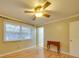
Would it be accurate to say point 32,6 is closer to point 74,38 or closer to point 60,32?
point 74,38

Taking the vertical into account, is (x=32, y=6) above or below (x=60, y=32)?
above

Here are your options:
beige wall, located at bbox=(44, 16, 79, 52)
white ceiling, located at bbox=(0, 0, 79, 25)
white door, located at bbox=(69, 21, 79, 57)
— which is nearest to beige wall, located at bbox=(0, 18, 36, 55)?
white ceiling, located at bbox=(0, 0, 79, 25)

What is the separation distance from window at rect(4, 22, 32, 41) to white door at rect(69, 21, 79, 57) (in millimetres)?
3369

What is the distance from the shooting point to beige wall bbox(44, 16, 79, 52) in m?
5.07

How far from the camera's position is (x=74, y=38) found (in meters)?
4.52

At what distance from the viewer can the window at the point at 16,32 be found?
4.96 meters

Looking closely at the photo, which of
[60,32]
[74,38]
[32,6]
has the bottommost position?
[74,38]

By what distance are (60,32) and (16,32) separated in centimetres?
296

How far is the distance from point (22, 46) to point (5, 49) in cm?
154

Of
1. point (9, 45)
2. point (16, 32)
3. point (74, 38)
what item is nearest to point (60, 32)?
point (74, 38)

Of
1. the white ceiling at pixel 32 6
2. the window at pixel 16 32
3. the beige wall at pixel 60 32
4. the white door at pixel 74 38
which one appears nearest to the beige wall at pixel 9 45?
the window at pixel 16 32

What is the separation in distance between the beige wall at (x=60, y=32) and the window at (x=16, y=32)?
160 centimetres

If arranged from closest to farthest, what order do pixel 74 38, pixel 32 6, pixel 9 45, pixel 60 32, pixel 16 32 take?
pixel 32 6, pixel 74 38, pixel 9 45, pixel 60 32, pixel 16 32

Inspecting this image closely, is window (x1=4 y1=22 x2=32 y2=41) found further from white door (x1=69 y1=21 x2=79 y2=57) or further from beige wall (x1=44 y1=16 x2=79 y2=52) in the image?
white door (x1=69 y1=21 x2=79 y2=57)
